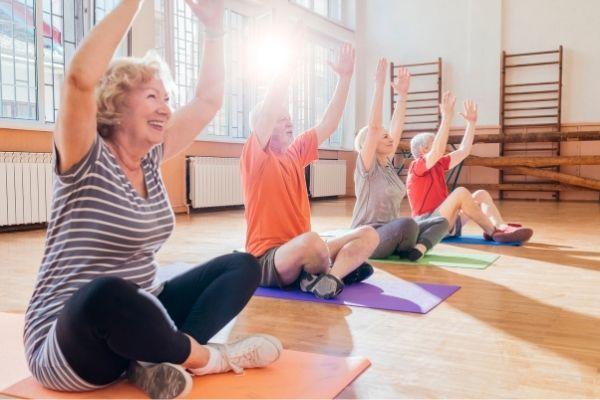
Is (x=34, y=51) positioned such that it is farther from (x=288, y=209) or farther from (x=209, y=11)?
(x=209, y=11)

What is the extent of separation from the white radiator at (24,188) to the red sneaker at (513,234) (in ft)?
11.0

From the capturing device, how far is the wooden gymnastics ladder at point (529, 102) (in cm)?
802

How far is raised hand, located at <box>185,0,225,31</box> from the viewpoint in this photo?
4.59 feet

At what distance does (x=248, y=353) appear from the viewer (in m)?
1.44

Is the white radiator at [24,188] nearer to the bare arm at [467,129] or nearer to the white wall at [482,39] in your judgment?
the bare arm at [467,129]

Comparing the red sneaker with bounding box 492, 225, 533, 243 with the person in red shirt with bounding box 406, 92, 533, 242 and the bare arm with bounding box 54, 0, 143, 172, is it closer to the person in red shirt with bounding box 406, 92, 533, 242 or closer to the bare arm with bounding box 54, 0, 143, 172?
the person in red shirt with bounding box 406, 92, 533, 242

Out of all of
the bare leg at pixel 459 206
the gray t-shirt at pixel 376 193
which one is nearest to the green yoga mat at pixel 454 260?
the gray t-shirt at pixel 376 193

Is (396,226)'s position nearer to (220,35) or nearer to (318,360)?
(318,360)

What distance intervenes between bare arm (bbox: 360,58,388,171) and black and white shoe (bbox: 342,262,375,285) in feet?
2.03

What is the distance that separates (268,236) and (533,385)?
3.94 feet

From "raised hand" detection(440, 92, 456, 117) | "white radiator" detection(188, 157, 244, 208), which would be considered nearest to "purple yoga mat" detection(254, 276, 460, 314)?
"raised hand" detection(440, 92, 456, 117)

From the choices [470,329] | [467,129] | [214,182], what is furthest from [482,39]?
[470,329]

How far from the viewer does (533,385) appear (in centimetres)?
137

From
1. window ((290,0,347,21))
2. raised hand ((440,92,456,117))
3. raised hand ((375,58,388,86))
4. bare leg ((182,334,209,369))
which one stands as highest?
window ((290,0,347,21))
